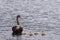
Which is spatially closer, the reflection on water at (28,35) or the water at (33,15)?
the reflection on water at (28,35)

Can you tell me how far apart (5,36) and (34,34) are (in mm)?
986

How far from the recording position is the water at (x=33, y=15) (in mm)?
8344

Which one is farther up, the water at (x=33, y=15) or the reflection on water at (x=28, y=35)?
the water at (x=33, y=15)

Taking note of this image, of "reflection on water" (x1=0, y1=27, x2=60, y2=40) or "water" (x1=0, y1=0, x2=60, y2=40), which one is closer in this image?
"reflection on water" (x1=0, y1=27, x2=60, y2=40)

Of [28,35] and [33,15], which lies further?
[33,15]

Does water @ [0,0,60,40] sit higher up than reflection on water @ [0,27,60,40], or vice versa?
water @ [0,0,60,40]

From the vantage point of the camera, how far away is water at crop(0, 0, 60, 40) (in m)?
8.34

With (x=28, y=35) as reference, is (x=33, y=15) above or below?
above

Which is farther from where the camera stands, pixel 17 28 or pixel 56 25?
pixel 56 25

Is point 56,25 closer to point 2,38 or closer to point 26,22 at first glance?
point 26,22

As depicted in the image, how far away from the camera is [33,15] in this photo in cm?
841

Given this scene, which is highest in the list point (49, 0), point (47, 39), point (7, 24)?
point (49, 0)

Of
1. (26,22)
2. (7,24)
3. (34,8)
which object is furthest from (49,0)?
(7,24)

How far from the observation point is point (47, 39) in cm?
828
